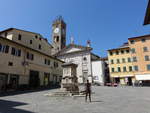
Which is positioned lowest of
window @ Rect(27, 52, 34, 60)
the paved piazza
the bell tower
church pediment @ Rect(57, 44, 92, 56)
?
the paved piazza

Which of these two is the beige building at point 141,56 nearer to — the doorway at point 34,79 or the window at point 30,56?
the doorway at point 34,79

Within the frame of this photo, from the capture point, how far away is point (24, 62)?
24.1 metres

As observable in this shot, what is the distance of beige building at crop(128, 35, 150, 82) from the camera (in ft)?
120

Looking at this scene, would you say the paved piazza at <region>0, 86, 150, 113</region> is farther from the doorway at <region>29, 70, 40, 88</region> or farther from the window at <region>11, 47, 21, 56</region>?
the doorway at <region>29, 70, 40, 88</region>

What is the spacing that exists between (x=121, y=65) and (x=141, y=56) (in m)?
6.52

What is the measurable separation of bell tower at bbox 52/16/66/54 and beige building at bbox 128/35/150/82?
36.7m

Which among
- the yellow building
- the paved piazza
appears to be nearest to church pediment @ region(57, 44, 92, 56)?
the yellow building

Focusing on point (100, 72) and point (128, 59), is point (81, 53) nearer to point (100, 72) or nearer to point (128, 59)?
point (100, 72)

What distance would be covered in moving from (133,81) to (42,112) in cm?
3754

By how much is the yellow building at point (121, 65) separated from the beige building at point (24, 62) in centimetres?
1889

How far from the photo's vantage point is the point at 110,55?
143 ft

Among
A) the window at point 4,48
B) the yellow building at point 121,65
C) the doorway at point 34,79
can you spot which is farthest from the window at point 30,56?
the yellow building at point 121,65

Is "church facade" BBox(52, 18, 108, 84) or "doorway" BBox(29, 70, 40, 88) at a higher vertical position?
"church facade" BBox(52, 18, 108, 84)

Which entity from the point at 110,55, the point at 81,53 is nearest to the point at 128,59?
the point at 110,55
